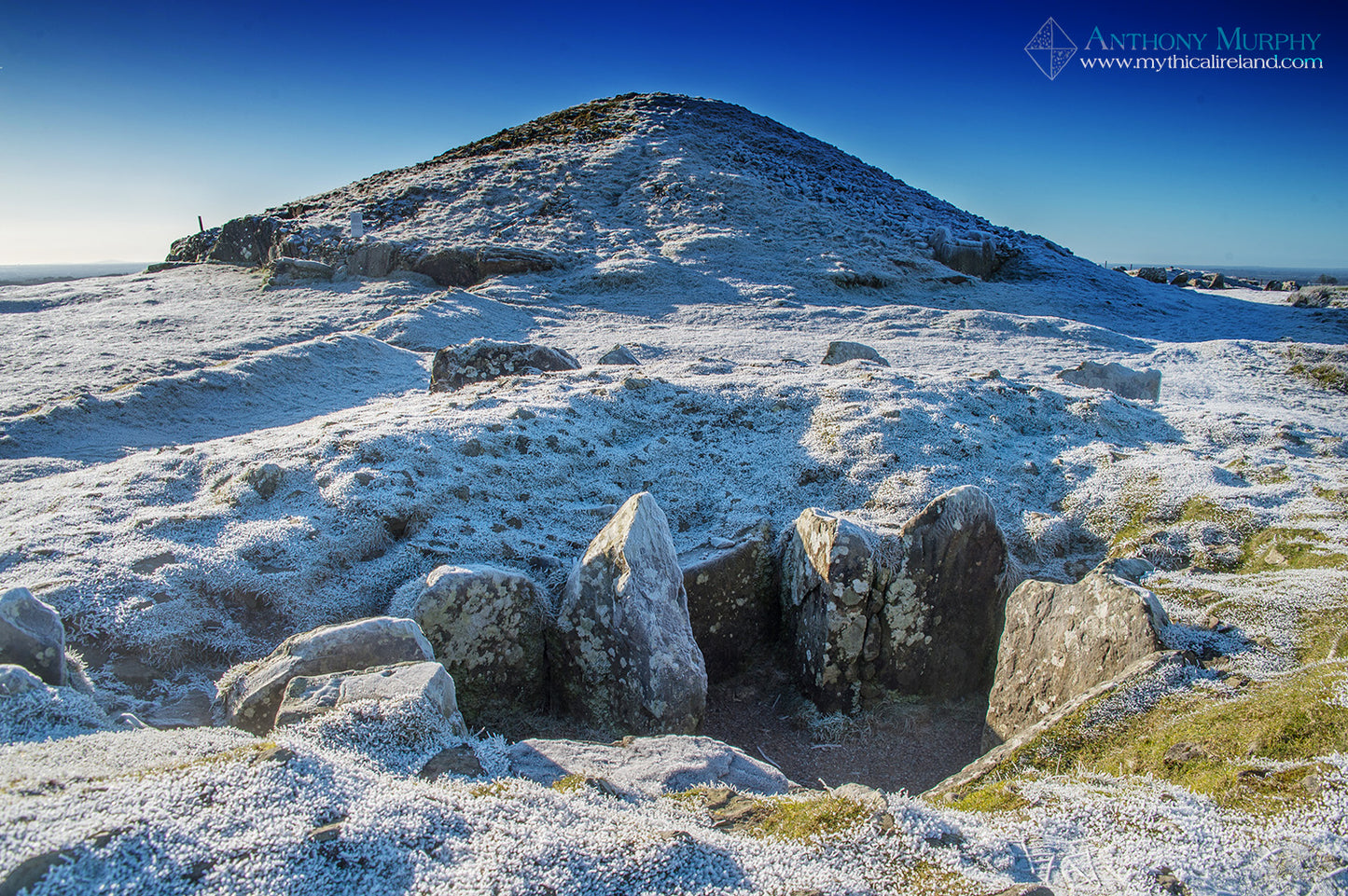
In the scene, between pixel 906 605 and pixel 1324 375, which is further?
pixel 1324 375

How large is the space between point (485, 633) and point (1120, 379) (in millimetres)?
9037

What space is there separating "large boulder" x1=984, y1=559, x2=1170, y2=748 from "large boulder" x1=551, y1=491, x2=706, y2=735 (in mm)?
1776

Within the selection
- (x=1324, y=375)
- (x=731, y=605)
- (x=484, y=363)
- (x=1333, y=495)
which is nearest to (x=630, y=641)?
(x=731, y=605)

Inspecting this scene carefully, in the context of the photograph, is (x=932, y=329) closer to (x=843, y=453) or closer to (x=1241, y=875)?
(x=843, y=453)

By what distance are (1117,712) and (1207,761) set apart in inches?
21.7

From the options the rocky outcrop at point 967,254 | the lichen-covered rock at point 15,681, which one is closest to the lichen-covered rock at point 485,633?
the lichen-covered rock at point 15,681

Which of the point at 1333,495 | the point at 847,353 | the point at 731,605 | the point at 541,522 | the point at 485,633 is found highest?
the point at 847,353

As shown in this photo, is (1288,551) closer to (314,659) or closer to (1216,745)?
(1216,745)

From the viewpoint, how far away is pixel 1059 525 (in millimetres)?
5562

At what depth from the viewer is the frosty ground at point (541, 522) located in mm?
2008

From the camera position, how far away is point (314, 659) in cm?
333

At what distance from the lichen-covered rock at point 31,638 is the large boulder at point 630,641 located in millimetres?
2348

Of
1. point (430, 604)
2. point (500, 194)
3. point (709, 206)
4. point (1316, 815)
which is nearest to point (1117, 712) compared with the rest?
point (1316, 815)

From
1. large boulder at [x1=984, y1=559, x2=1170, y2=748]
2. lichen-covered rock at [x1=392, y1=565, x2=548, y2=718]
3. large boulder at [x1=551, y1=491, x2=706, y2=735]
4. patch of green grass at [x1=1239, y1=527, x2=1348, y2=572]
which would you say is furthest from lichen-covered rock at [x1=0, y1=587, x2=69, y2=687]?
patch of green grass at [x1=1239, y1=527, x2=1348, y2=572]
